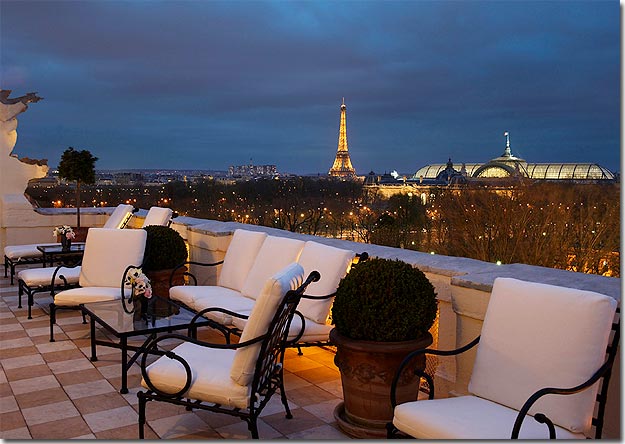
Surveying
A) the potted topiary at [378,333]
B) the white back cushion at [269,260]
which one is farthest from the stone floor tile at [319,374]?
the potted topiary at [378,333]

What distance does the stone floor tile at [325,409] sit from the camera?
11.6 ft

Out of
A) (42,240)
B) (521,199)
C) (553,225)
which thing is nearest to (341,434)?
(42,240)

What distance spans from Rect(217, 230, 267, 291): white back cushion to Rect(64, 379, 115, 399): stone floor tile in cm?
150

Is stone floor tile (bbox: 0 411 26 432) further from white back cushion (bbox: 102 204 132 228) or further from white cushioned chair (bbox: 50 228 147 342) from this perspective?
white back cushion (bbox: 102 204 132 228)

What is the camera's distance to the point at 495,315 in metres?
2.80

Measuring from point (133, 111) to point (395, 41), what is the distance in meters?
28.2

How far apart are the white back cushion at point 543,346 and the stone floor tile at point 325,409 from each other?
1.01 m

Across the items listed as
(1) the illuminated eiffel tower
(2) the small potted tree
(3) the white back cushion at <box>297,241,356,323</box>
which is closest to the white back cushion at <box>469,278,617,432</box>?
(3) the white back cushion at <box>297,241,356,323</box>

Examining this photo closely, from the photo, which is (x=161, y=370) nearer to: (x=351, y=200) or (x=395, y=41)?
(x=395, y=41)

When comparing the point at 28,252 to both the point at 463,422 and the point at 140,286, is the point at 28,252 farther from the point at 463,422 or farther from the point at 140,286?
the point at 463,422

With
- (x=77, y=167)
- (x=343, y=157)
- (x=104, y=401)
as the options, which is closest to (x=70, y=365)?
(x=104, y=401)

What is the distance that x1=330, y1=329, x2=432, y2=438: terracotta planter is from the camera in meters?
3.10

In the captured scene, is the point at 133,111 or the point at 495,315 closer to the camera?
the point at 495,315

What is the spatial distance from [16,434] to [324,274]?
2.04 metres
